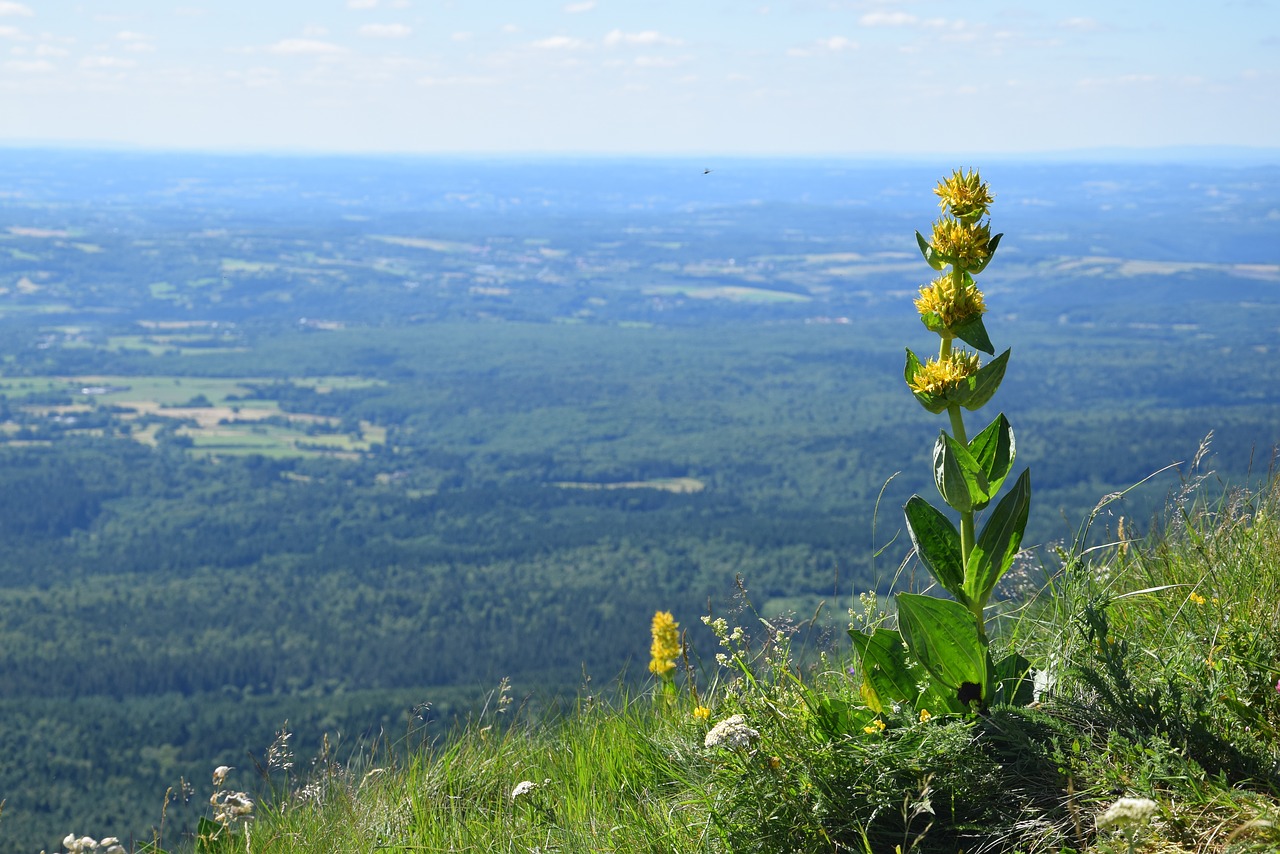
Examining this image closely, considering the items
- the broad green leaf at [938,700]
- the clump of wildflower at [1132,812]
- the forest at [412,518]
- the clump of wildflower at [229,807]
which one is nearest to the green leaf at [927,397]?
the broad green leaf at [938,700]

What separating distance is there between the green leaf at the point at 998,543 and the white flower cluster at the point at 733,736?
699 mm

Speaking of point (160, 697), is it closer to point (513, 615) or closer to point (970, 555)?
point (513, 615)

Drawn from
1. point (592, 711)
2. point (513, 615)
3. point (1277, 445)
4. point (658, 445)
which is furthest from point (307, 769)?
point (658, 445)

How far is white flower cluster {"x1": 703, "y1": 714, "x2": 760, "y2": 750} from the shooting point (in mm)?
2764

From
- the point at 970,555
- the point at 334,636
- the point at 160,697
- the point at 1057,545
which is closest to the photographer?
the point at 970,555

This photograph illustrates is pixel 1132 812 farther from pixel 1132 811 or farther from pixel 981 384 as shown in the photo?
pixel 981 384

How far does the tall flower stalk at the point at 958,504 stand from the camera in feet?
9.07

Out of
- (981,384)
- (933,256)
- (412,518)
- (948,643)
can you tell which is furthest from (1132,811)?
(412,518)

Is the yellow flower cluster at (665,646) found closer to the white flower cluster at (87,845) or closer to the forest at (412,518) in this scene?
the forest at (412,518)

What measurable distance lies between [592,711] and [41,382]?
21614 centimetres

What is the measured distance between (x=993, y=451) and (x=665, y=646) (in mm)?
2241

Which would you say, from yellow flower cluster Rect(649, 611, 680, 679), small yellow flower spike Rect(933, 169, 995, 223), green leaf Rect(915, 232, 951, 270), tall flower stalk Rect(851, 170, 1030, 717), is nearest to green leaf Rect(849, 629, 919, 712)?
tall flower stalk Rect(851, 170, 1030, 717)

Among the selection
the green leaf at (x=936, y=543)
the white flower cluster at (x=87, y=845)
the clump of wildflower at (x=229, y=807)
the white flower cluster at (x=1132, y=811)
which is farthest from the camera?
the clump of wildflower at (x=229, y=807)

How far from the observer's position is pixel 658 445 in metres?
157
